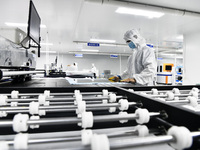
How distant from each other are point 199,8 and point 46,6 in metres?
4.29

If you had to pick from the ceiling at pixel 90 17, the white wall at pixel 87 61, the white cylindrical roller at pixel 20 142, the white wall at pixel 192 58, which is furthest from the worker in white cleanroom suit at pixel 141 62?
the white wall at pixel 87 61

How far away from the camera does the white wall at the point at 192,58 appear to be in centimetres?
540

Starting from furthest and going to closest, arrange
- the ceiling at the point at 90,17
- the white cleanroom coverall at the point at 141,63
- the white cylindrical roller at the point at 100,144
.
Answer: the ceiling at the point at 90,17
the white cleanroom coverall at the point at 141,63
the white cylindrical roller at the point at 100,144

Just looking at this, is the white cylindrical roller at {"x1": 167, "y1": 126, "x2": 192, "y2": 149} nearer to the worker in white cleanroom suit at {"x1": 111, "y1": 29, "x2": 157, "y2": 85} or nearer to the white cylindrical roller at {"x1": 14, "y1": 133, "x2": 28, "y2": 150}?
the white cylindrical roller at {"x1": 14, "y1": 133, "x2": 28, "y2": 150}

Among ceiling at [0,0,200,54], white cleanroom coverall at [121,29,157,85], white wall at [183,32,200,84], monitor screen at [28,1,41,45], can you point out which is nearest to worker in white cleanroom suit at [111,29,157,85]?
white cleanroom coverall at [121,29,157,85]

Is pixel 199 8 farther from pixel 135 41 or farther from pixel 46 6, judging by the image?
pixel 46 6

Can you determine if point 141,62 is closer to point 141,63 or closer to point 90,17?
point 141,63

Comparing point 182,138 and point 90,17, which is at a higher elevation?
point 90,17

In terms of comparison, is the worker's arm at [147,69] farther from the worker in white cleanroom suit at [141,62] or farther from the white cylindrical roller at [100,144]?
the white cylindrical roller at [100,144]

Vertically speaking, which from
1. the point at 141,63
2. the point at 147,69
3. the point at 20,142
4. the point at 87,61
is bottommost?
the point at 20,142

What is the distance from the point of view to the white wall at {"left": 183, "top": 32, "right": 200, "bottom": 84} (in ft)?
17.7

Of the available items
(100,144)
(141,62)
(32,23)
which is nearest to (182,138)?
Result: (100,144)

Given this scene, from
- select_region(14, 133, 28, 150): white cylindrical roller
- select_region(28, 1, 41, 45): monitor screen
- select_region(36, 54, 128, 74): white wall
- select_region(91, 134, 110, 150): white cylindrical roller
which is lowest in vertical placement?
select_region(14, 133, 28, 150): white cylindrical roller

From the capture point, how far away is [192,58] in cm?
563
